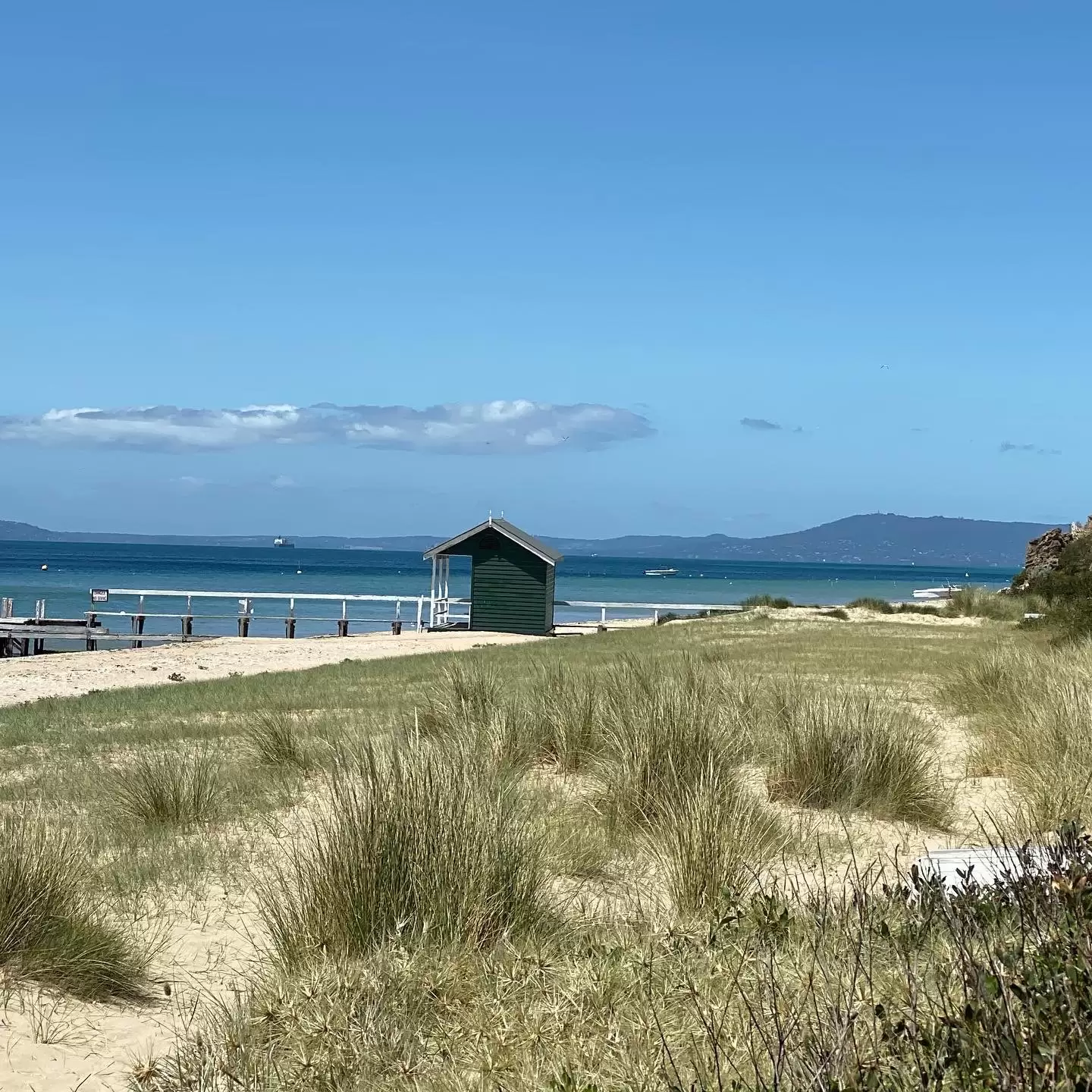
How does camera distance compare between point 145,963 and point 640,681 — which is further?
point 640,681

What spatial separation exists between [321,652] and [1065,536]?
30.5m

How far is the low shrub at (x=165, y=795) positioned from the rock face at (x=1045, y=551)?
37248 millimetres

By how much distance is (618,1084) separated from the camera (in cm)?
349

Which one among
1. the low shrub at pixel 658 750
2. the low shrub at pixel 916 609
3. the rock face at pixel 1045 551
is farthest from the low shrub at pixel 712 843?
the rock face at pixel 1045 551

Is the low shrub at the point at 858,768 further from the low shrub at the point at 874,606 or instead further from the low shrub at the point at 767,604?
the low shrub at the point at 767,604

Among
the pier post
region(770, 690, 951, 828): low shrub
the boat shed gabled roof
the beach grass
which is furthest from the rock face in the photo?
region(770, 690, 951, 828): low shrub

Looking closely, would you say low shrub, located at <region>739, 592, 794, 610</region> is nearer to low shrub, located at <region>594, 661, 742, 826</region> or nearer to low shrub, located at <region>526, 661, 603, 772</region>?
low shrub, located at <region>526, 661, 603, 772</region>

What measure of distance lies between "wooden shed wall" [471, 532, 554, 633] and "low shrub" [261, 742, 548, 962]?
1167 inches

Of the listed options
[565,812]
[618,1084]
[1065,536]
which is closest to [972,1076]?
Result: [618,1084]

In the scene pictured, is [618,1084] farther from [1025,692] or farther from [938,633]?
[938,633]

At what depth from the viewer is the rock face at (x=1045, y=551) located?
42.6m

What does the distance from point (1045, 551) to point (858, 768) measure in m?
42.2

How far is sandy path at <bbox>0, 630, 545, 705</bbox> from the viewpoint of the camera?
21.7 m

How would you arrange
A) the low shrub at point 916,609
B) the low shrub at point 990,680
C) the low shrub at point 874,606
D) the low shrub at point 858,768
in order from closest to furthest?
the low shrub at point 858,768 → the low shrub at point 990,680 → the low shrub at point 916,609 → the low shrub at point 874,606
